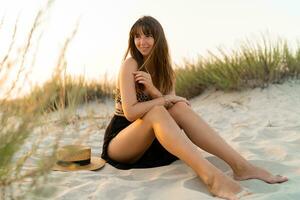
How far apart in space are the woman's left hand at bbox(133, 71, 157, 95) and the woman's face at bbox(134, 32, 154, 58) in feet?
0.63

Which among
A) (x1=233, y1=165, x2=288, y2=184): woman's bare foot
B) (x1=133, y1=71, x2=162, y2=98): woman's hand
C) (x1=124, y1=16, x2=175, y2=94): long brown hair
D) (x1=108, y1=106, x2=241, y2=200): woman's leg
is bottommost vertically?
(x1=233, y1=165, x2=288, y2=184): woman's bare foot

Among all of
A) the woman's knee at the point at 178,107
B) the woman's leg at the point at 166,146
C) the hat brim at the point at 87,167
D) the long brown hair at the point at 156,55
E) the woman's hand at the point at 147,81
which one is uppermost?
the long brown hair at the point at 156,55

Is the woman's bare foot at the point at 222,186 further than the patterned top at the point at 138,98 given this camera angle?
No

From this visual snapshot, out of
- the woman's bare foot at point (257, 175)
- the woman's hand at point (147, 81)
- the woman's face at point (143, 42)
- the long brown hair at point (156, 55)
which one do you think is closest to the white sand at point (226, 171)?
the woman's bare foot at point (257, 175)

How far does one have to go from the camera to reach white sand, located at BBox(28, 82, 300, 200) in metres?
2.56

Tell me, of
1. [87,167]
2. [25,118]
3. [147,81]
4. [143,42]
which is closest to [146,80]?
[147,81]

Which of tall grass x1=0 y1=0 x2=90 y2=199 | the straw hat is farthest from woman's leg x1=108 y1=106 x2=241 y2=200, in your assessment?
tall grass x1=0 y1=0 x2=90 y2=199

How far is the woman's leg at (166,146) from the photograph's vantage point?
2.62 meters

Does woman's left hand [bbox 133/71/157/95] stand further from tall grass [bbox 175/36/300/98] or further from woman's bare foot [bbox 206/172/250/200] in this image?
tall grass [bbox 175/36/300/98]

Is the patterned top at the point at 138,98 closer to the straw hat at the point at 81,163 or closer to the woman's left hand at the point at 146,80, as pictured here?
the woman's left hand at the point at 146,80

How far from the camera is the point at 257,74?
6117mm

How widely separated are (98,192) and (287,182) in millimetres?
1051

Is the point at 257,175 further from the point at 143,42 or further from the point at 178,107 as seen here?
the point at 143,42

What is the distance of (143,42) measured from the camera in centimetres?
332
